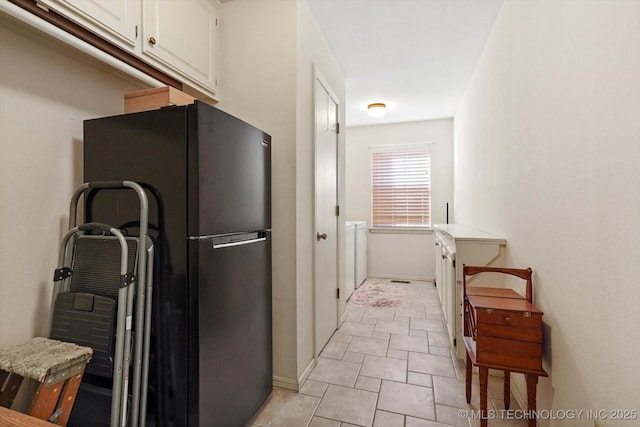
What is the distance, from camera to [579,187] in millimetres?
1212

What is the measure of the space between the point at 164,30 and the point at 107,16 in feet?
1.13

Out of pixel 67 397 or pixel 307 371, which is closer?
pixel 67 397

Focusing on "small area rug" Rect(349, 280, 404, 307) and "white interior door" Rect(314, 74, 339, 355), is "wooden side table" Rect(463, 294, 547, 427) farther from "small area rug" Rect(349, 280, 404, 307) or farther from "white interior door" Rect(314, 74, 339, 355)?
"small area rug" Rect(349, 280, 404, 307)

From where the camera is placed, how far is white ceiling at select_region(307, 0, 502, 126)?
222 cm

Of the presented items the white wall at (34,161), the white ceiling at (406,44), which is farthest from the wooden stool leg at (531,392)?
the white ceiling at (406,44)

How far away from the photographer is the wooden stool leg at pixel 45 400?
1016mm

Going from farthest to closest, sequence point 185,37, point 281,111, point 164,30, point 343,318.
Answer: point 343,318
point 281,111
point 185,37
point 164,30

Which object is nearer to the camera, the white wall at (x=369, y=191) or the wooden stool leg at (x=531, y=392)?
the wooden stool leg at (x=531, y=392)

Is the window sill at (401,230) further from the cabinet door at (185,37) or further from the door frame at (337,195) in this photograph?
the cabinet door at (185,37)

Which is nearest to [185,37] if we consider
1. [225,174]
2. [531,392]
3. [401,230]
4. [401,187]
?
[225,174]

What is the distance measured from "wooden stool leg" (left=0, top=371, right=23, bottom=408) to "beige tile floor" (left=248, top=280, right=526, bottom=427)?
42.0 inches

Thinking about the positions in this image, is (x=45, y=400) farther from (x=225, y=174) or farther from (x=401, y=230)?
(x=401, y=230)

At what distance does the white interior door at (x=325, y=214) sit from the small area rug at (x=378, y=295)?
40.6 inches

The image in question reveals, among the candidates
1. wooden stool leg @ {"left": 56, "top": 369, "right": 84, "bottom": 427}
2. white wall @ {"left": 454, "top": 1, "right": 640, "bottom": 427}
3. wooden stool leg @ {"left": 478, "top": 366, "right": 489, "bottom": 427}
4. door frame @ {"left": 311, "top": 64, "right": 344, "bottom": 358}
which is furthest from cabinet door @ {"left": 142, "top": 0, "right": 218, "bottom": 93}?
wooden stool leg @ {"left": 478, "top": 366, "right": 489, "bottom": 427}
